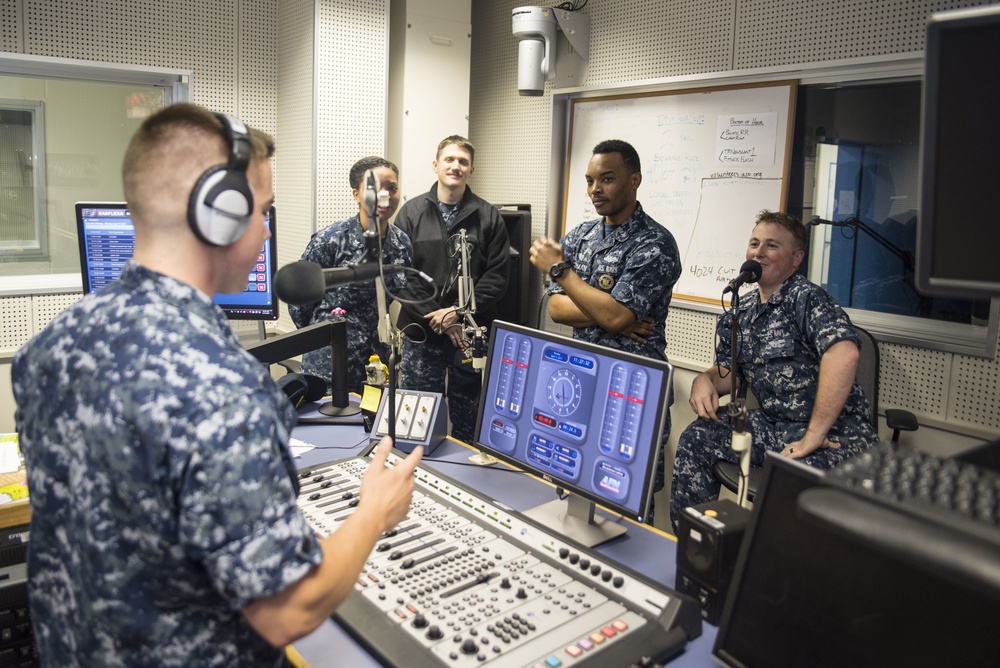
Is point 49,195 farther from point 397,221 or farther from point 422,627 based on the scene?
point 422,627

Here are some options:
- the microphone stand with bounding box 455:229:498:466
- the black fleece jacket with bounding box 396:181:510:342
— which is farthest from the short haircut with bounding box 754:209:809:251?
the black fleece jacket with bounding box 396:181:510:342

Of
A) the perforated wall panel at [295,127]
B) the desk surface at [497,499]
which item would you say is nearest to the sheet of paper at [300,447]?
the desk surface at [497,499]

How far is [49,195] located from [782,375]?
3.54 m

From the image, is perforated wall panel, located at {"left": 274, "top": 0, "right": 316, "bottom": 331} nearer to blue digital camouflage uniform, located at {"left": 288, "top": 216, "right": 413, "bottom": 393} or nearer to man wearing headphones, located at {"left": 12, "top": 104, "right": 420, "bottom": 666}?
blue digital camouflage uniform, located at {"left": 288, "top": 216, "right": 413, "bottom": 393}

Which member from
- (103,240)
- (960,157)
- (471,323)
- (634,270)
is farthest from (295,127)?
(960,157)

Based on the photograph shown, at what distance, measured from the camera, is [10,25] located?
3445mm

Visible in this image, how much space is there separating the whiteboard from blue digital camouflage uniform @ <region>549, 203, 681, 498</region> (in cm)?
64

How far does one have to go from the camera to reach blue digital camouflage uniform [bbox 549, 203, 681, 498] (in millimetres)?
2713

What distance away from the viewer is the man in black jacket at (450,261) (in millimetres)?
3785

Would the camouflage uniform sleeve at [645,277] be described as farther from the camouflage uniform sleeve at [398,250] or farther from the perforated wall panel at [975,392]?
the perforated wall panel at [975,392]

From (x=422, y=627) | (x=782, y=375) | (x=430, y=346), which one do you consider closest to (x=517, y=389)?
(x=422, y=627)

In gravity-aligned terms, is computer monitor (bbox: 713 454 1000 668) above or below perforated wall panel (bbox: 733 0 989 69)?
below

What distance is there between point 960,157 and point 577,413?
1018mm

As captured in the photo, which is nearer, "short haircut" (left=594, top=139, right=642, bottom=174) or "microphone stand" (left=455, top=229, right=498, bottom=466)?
"microphone stand" (left=455, top=229, right=498, bottom=466)
